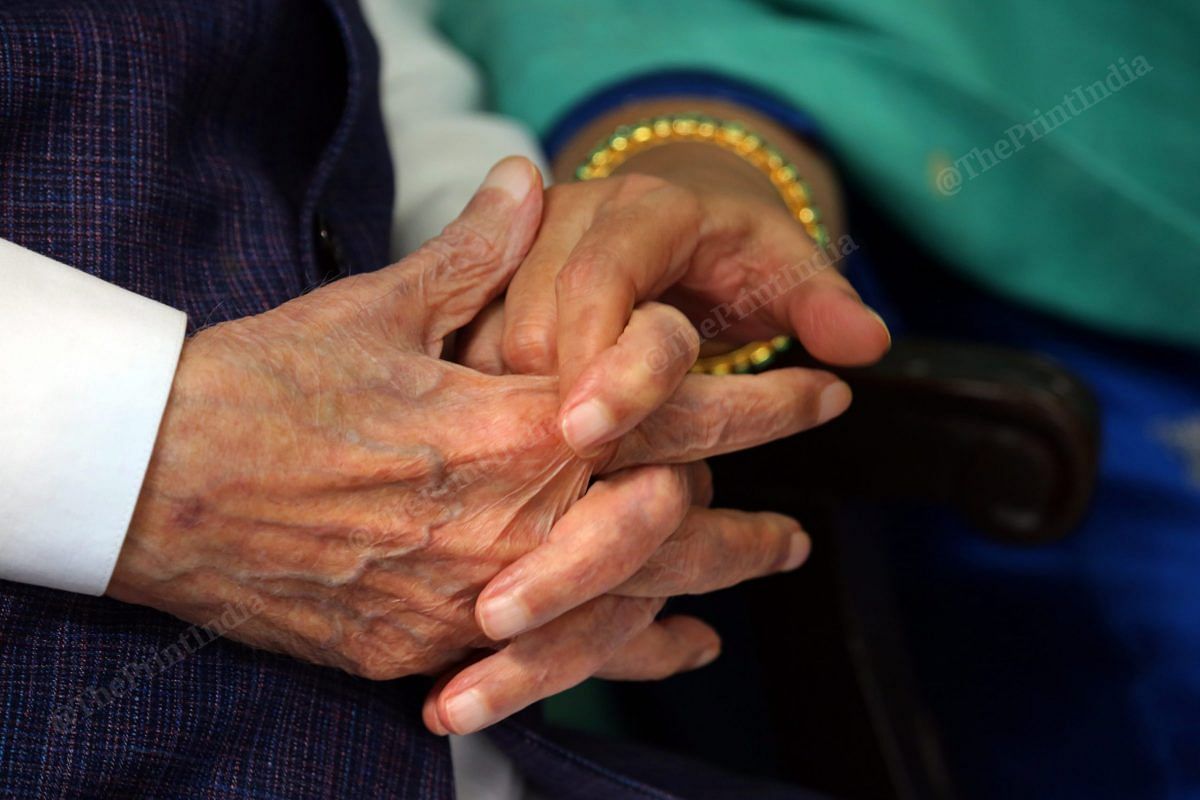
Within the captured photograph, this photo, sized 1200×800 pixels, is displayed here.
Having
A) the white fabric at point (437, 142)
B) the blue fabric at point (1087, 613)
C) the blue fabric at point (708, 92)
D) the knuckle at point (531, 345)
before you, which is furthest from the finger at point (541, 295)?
the blue fabric at point (1087, 613)

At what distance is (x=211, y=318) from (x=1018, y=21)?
72cm

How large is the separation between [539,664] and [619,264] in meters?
0.19

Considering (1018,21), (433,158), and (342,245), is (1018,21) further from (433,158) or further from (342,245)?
(342,245)

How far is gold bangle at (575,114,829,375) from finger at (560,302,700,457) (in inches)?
11.0

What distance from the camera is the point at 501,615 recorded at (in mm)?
451

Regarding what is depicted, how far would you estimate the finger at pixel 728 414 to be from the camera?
51 centimetres

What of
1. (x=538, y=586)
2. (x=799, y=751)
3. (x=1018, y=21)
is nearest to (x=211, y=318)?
(x=538, y=586)

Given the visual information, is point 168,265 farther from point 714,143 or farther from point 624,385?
point 714,143

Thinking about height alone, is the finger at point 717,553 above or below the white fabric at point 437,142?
below

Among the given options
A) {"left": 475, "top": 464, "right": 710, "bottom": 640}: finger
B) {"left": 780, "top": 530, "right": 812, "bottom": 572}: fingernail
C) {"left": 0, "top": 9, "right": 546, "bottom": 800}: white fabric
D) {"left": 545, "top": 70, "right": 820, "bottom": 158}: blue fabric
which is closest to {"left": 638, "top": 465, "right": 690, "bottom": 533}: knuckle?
{"left": 475, "top": 464, "right": 710, "bottom": 640}: finger

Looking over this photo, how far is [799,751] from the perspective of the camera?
71cm

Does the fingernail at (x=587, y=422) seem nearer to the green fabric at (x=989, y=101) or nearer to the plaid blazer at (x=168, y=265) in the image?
the plaid blazer at (x=168, y=265)

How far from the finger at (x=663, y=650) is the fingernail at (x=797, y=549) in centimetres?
6

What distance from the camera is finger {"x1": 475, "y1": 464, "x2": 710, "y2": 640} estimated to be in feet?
1.49
